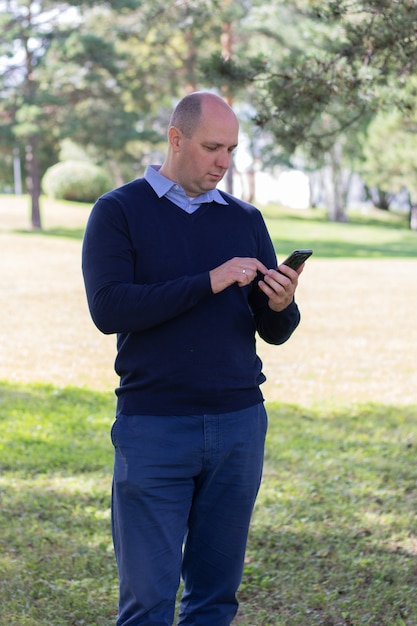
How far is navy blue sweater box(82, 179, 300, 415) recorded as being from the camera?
2.67 metres

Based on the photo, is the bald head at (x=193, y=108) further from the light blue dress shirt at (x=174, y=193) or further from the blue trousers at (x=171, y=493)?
the blue trousers at (x=171, y=493)

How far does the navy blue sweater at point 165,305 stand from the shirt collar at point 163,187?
0.08 feet

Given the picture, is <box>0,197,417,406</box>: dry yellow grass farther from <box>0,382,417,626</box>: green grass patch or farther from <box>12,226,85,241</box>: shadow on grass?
<box>12,226,85,241</box>: shadow on grass

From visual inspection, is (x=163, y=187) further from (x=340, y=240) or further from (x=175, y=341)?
(x=340, y=240)

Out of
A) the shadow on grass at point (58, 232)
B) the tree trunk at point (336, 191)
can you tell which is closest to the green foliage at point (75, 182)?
the shadow on grass at point (58, 232)

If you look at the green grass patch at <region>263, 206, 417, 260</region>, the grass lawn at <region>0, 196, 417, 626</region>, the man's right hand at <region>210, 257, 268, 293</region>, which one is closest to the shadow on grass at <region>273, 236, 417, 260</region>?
the green grass patch at <region>263, 206, 417, 260</region>

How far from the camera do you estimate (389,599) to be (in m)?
4.15

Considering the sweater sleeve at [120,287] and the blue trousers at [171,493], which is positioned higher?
the sweater sleeve at [120,287]

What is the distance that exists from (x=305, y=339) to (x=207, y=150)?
9389 mm

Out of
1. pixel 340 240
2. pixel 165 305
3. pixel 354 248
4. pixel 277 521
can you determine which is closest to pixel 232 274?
pixel 165 305

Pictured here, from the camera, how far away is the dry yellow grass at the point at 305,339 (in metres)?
9.08

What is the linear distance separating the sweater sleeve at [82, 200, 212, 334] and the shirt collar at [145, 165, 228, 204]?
0.16 meters

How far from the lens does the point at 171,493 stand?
275cm

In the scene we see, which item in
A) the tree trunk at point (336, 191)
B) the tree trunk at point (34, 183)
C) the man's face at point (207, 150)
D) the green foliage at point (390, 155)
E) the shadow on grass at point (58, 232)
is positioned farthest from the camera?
the tree trunk at point (336, 191)
